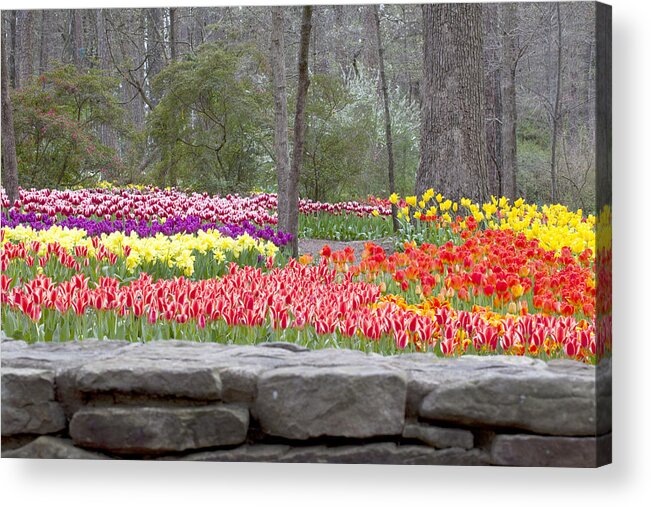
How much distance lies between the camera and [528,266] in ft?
15.4

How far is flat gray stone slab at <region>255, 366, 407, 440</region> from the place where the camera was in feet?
12.0

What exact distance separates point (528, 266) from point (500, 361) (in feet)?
3.42

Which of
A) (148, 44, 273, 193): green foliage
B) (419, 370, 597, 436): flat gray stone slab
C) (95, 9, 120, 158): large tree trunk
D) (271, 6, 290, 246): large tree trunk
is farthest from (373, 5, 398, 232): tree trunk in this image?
(419, 370, 597, 436): flat gray stone slab

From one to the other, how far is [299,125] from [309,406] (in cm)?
192

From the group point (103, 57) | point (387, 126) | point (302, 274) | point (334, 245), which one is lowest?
point (302, 274)

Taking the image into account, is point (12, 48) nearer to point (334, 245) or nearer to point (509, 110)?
point (334, 245)

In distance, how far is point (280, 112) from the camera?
16.7 feet

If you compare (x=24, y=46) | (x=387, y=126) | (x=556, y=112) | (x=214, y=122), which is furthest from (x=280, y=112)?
(x=556, y=112)

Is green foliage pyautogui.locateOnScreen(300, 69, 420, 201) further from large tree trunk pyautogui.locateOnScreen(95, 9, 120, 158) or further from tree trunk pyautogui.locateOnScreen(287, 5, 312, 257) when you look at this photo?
large tree trunk pyautogui.locateOnScreen(95, 9, 120, 158)

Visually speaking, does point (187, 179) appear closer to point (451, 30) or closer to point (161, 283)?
point (161, 283)

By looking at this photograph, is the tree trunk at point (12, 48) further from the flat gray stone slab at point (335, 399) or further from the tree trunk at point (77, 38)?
the flat gray stone slab at point (335, 399)

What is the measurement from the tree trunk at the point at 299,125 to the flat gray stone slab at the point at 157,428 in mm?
1650

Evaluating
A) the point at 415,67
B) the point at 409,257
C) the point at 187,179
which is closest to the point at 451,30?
the point at 415,67

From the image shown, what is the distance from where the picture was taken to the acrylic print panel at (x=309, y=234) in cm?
373
